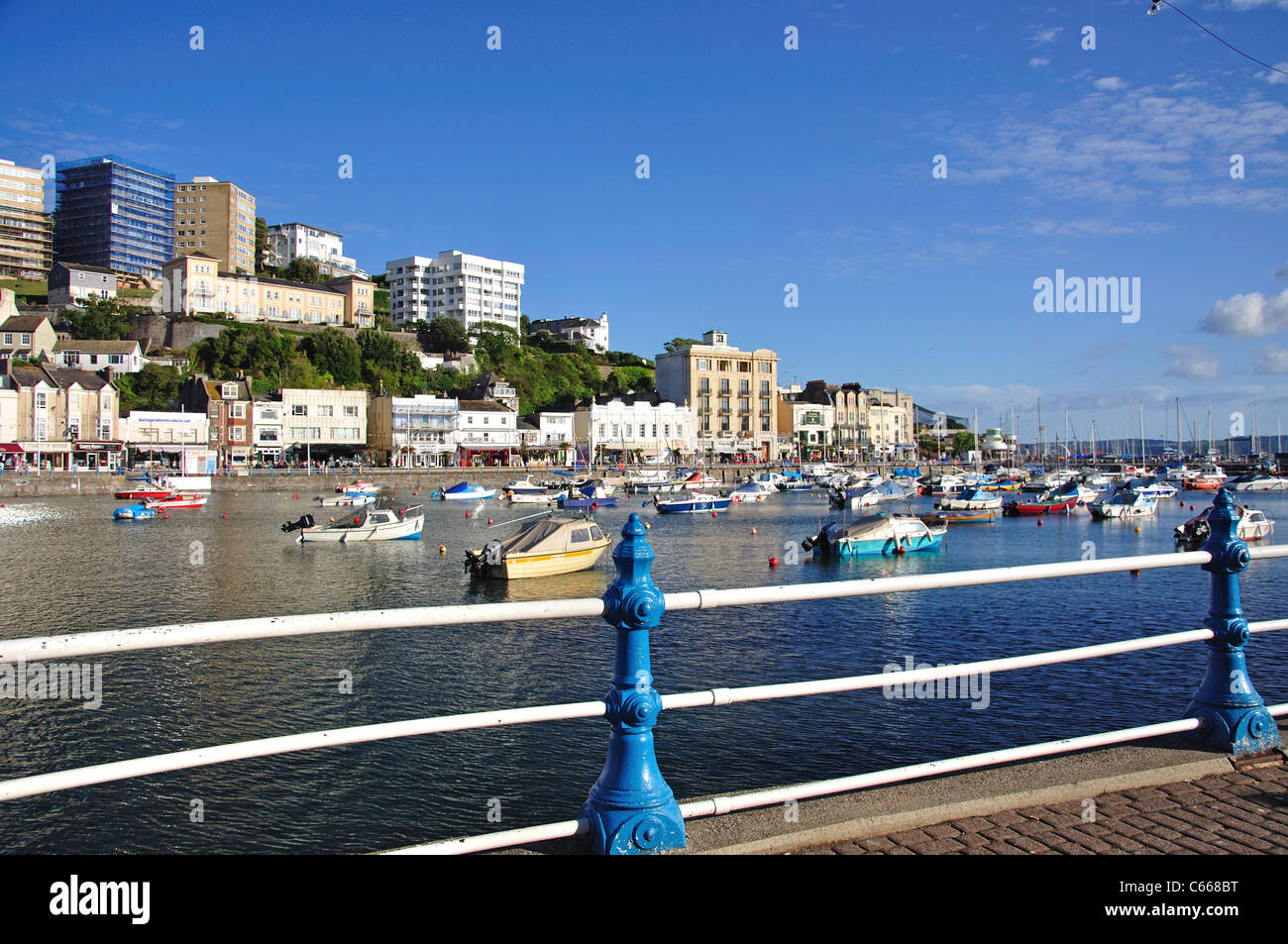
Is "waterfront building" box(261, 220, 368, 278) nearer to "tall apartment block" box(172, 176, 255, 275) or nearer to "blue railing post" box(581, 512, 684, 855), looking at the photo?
"tall apartment block" box(172, 176, 255, 275)

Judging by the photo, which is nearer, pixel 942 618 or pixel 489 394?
pixel 942 618

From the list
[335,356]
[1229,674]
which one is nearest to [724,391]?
[335,356]

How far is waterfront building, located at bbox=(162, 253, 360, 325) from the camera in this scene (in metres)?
118

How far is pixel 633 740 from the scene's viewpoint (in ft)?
12.8

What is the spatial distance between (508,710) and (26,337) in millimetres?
116731

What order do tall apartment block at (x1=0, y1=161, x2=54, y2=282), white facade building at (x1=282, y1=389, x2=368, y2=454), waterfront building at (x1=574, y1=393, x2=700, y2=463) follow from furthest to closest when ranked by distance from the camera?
tall apartment block at (x1=0, y1=161, x2=54, y2=282), waterfront building at (x1=574, y1=393, x2=700, y2=463), white facade building at (x1=282, y1=389, x2=368, y2=454)

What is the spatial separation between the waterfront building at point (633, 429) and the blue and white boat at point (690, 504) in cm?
4934

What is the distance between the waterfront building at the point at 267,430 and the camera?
99.5 metres

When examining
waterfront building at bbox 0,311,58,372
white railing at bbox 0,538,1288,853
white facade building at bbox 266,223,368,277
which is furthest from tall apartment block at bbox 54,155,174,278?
white railing at bbox 0,538,1288,853

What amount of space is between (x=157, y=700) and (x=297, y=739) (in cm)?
1433

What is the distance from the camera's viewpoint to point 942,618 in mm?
23453

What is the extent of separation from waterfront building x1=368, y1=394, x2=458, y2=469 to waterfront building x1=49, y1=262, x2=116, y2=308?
145ft
